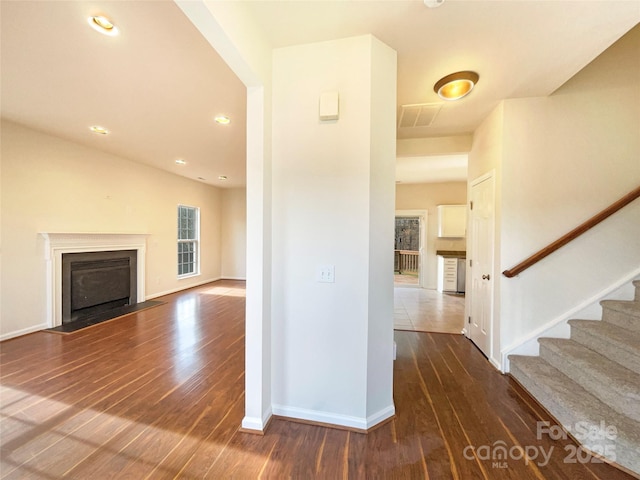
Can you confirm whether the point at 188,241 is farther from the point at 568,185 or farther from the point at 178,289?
the point at 568,185

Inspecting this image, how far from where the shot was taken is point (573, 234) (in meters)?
2.25

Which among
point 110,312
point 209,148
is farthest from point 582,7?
point 110,312

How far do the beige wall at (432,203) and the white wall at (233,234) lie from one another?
4.43 m

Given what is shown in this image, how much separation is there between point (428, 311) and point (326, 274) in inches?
138

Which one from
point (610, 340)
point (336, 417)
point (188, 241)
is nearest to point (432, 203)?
point (610, 340)

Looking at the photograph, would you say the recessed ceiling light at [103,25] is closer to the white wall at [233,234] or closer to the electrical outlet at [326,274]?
the electrical outlet at [326,274]

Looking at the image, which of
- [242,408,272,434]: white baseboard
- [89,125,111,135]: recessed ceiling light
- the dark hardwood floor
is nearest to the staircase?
the dark hardwood floor

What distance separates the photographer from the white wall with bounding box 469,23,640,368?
2.25m

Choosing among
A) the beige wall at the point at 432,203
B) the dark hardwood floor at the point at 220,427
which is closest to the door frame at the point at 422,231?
the beige wall at the point at 432,203

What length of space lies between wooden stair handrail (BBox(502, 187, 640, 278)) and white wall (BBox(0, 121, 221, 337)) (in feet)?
18.4

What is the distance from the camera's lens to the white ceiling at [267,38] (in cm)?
149

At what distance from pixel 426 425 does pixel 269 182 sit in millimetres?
2023

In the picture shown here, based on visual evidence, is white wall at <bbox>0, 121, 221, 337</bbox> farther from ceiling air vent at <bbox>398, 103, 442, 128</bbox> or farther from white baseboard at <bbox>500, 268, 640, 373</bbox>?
white baseboard at <bbox>500, 268, 640, 373</bbox>

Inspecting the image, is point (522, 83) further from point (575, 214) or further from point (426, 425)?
point (426, 425)
